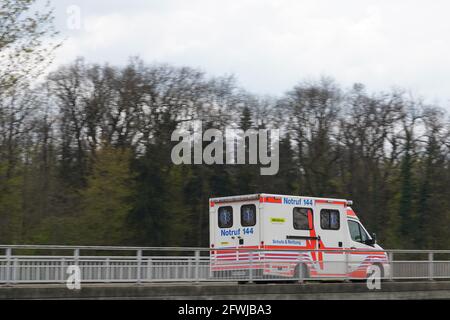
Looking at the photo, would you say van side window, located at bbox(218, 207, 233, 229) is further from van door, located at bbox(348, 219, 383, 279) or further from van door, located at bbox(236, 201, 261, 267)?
van door, located at bbox(348, 219, 383, 279)

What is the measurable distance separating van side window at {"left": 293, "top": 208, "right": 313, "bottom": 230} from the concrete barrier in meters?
2.68

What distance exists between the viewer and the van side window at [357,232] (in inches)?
968

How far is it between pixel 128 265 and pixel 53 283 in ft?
6.09

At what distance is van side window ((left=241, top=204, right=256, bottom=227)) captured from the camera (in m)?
22.9

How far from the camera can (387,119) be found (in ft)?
213

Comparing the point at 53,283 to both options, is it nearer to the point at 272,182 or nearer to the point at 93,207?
the point at 93,207

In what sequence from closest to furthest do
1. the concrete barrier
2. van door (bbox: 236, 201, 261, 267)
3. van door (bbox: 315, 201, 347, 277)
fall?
the concrete barrier < van door (bbox: 315, 201, 347, 277) < van door (bbox: 236, 201, 261, 267)

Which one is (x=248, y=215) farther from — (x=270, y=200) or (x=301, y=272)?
(x=301, y=272)

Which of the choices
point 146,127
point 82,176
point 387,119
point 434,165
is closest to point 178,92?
point 146,127

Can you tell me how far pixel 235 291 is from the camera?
19.0 meters

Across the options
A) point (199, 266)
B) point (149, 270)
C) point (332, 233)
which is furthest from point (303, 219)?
point (149, 270)

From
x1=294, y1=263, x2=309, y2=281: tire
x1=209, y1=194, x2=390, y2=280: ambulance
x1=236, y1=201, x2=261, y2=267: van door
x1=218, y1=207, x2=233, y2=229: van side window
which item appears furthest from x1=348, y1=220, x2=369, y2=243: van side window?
x1=218, y1=207, x2=233, y2=229: van side window

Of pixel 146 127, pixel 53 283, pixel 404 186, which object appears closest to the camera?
pixel 53 283

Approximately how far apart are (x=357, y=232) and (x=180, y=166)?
37.7 metres
